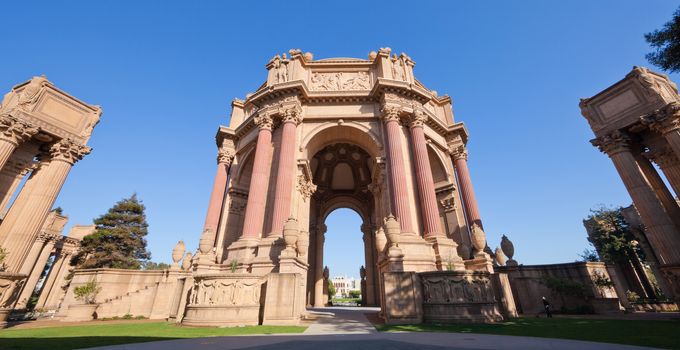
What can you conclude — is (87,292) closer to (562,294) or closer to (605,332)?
(605,332)

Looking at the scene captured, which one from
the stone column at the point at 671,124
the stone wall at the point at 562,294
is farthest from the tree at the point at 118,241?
the stone column at the point at 671,124

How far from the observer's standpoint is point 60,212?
36.2 m

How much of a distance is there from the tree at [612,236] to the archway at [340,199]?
80.2 ft

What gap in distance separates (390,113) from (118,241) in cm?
3651

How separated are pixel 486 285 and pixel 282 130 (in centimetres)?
1497

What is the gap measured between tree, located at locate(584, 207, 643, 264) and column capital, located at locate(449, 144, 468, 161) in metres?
18.8

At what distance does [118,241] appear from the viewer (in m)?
33.5

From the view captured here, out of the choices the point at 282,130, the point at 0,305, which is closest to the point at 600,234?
the point at 282,130

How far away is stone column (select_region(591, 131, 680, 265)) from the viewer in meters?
14.3

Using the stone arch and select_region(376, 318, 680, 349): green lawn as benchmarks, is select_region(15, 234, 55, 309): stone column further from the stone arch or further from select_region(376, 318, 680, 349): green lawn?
select_region(376, 318, 680, 349): green lawn

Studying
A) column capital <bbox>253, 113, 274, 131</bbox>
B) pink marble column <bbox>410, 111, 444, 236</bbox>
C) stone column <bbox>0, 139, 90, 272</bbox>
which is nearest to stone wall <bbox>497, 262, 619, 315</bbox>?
pink marble column <bbox>410, 111, 444, 236</bbox>

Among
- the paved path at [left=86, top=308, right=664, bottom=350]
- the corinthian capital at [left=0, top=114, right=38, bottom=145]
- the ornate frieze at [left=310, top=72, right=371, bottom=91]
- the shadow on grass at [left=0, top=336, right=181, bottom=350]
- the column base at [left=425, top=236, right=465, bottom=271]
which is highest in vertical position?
the ornate frieze at [left=310, top=72, right=371, bottom=91]

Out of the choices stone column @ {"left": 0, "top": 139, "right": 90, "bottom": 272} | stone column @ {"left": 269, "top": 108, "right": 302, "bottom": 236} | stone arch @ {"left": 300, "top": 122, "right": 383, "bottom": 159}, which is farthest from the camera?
stone arch @ {"left": 300, "top": 122, "right": 383, "bottom": 159}

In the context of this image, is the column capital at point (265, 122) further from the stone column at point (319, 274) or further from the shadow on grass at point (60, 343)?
the stone column at point (319, 274)
